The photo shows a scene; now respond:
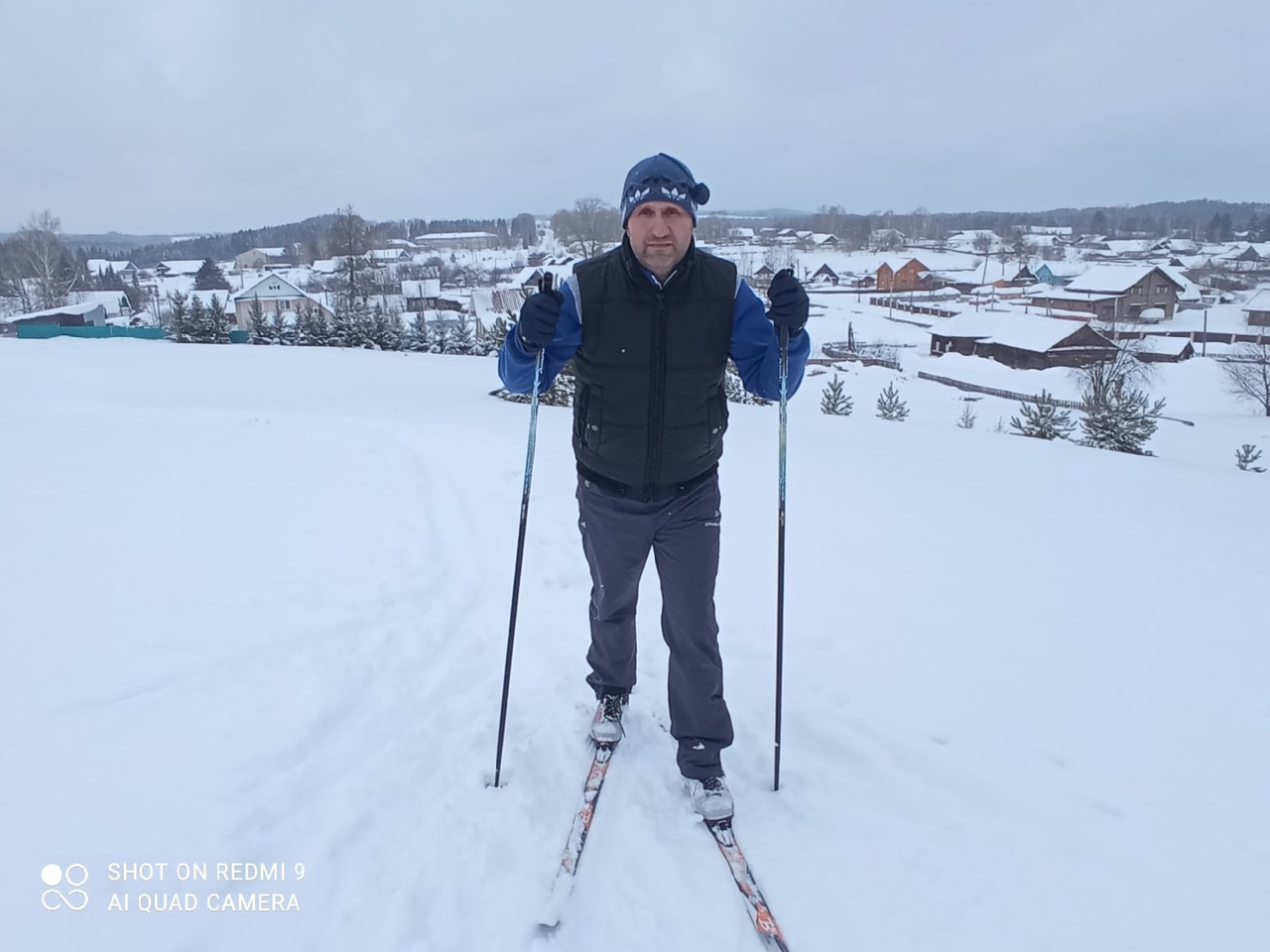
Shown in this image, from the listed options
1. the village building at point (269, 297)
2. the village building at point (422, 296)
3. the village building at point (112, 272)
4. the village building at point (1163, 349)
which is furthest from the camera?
the village building at point (112, 272)

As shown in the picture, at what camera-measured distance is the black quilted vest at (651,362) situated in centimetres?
220

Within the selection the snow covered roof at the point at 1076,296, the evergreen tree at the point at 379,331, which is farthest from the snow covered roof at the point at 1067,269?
the evergreen tree at the point at 379,331

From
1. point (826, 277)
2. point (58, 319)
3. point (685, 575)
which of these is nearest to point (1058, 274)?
point (826, 277)

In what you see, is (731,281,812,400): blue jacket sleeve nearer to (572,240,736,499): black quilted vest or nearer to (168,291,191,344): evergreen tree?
(572,240,736,499): black quilted vest

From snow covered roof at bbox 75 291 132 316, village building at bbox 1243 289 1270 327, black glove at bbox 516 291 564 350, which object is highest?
snow covered roof at bbox 75 291 132 316

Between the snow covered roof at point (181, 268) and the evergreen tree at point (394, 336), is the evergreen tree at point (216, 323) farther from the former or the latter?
the snow covered roof at point (181, 268)

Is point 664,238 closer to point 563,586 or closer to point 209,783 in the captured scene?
point 209,783

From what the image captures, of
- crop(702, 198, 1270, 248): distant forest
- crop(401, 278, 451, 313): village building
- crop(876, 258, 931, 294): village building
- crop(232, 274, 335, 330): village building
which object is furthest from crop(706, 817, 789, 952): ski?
crop(702, 198, 1270, 248): distant forest

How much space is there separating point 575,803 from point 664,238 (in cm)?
190

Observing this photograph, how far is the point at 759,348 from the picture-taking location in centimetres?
237

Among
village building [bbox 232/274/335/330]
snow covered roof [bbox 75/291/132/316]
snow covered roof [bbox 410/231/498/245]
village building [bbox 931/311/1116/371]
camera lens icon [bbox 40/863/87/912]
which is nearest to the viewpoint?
camera lens icon [bbox 40/863/87/912]

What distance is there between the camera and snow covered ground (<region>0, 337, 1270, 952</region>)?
190 centimetres

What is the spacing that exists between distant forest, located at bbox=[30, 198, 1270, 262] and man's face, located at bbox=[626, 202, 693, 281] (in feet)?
306

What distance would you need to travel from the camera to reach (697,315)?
2.21m
